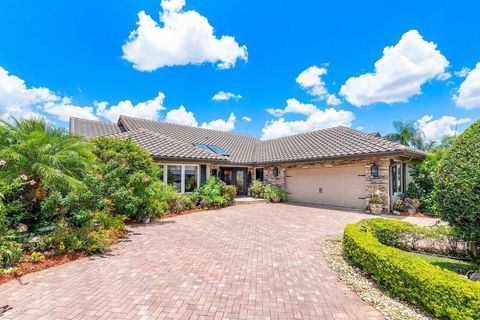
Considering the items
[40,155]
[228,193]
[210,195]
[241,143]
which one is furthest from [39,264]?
[241,143]

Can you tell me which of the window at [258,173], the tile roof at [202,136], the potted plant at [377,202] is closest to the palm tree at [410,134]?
the tile roof at [202,136]

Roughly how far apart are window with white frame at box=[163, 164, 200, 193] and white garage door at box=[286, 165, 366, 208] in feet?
22.5

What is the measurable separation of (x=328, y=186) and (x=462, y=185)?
10.3 m

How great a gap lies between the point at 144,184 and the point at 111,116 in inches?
627

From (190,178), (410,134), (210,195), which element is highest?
(410,134)

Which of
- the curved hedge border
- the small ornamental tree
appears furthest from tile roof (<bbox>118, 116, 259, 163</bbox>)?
the small ornamental tree

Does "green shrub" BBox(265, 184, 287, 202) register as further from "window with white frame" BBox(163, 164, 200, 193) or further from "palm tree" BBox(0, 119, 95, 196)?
"palm tree" BBox(0, 119, 95, 196)

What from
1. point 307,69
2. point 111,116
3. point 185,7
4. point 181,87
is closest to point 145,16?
point 185,7

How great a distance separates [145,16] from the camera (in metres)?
9.30

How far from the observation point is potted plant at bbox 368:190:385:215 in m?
11.9

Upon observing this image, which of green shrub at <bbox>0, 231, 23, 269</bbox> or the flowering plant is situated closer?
green shrub at <bbox>0, 231, 23, 269</bbox>

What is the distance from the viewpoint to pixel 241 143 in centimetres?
2289

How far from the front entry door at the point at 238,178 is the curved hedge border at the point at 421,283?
47.0 ft

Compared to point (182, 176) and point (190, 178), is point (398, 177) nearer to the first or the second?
point (190, 178)
